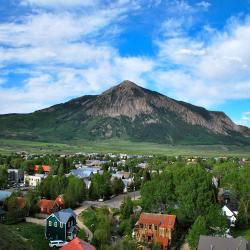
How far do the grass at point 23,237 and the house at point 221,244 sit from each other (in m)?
17.9

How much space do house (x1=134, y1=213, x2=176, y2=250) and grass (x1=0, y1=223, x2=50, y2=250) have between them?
13.0m

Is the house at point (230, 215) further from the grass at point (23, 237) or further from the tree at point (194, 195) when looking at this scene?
the grass at point (23, 237)

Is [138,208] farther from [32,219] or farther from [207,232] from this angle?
[207,232]

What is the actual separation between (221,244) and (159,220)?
627 inches

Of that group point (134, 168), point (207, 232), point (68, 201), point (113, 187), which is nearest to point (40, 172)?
point (134, 168)

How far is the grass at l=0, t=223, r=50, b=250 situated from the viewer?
127 ft

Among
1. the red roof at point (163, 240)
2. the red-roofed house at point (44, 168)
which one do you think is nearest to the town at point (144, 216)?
the red roof at point (163, 240)

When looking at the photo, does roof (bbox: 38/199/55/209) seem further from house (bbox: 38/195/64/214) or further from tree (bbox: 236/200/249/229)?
tree (bbox: 236/200/249/229)

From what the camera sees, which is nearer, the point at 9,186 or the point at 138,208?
the point at 138,208

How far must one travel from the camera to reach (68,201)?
244 feet

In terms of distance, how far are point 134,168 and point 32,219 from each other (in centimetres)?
7310

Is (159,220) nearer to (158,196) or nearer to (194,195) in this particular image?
(194,195)

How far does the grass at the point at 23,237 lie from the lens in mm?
38594

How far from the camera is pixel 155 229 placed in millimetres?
57688
